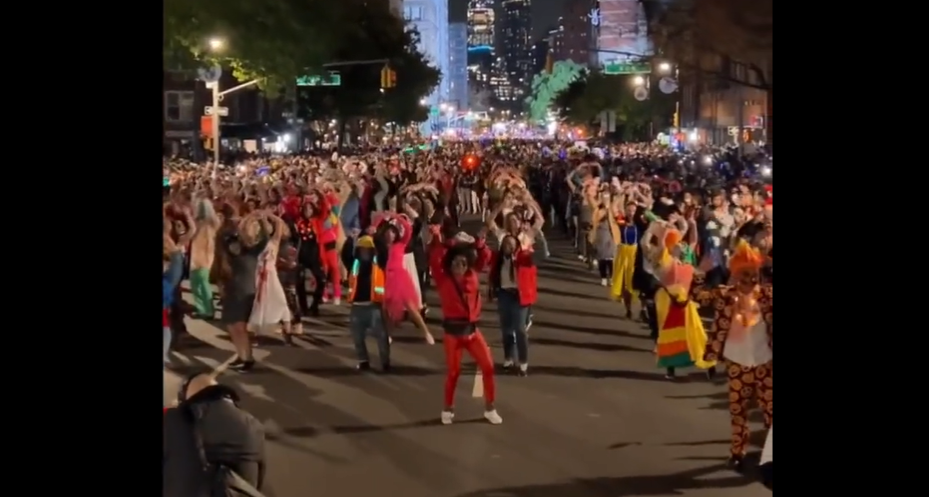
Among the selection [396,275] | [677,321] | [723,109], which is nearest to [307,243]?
[396,275]

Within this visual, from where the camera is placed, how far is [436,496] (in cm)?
883

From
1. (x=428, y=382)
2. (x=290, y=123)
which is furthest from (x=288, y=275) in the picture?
(x=290, y=123)

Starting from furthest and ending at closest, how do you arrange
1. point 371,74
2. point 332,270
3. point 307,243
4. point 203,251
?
point 371,74 → point 332,270 → point 307,243 → point 203,251

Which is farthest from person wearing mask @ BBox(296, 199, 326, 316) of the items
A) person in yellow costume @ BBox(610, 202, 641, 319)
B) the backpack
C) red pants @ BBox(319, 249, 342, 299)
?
the backpack

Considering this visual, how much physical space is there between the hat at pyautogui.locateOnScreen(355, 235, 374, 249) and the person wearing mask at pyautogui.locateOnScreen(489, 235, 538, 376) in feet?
4.06

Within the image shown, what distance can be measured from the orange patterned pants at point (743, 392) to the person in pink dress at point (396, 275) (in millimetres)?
4862

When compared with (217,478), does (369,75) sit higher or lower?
higher

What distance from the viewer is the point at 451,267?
1116cm

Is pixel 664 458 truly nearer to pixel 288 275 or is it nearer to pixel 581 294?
pixel 288 275

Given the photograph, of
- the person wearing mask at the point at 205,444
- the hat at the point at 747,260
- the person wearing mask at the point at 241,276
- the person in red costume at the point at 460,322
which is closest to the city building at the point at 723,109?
the person wearing mask at the point at 241,276

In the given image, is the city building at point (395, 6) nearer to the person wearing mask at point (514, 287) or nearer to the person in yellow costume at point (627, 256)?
the person in yellow costume at point (627, 256)

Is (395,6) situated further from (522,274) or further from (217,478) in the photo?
(217,478)

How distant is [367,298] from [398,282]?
1.74ft
